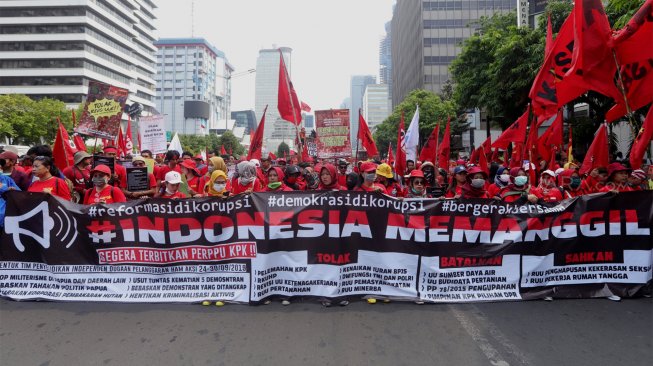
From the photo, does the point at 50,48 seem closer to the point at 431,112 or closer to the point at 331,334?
the point at 431,112

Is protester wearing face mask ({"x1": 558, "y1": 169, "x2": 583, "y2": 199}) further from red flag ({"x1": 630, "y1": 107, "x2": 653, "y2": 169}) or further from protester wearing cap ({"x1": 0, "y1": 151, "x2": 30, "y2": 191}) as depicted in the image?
protester wearing cap ({"x1": 0, "y1": 151, "x2": 30, "y2": 191})

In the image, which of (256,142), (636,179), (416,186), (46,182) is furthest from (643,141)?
(46,182)

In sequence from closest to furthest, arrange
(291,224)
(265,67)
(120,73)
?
(291,224), (120,73), (265,67)

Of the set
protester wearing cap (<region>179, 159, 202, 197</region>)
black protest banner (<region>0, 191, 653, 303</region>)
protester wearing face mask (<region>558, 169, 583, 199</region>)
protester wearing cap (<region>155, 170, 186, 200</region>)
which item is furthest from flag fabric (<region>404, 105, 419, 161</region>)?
protester wearing cap (<region>155, 170, 186, 200</region>)

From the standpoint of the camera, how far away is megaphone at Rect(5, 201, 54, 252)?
4.61 meters

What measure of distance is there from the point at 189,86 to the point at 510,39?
443 ft

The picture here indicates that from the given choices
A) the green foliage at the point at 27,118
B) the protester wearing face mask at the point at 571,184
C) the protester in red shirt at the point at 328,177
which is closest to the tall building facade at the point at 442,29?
the green foliage at the point at 27,118

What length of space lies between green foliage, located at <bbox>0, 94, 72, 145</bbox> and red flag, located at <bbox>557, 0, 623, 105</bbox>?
33968 millimetres

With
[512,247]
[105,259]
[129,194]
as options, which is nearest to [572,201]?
[512,247]

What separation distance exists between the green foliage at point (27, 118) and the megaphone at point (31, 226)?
30.7 meters

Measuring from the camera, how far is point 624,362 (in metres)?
3.09

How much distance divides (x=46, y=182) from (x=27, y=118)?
34.7m

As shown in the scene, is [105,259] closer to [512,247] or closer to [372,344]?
[372,344]

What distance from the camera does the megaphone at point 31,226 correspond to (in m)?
4.61
